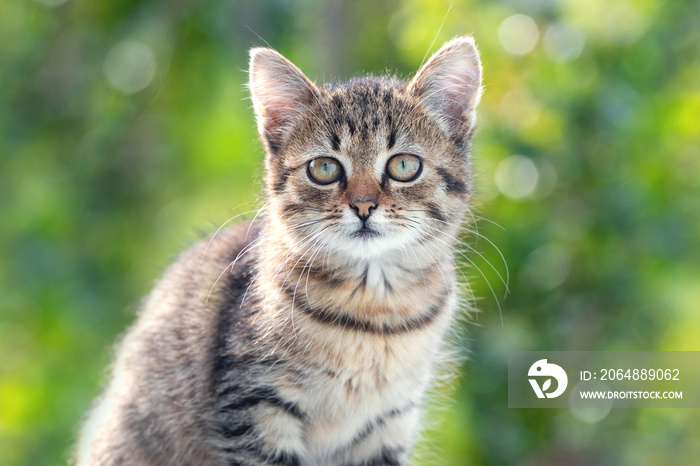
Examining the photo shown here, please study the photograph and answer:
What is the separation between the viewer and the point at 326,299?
271 centimetres

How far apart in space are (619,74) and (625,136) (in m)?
0.32

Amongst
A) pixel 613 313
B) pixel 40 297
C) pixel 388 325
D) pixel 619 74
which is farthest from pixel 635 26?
pixel 40 297

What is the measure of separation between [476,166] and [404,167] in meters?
0.53

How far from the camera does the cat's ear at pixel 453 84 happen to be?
8.96 feet

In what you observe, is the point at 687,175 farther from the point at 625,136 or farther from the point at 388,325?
the point at 388,325

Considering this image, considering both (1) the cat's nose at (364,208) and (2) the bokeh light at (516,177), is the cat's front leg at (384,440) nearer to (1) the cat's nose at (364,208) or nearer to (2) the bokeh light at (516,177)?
(1) the cat's nose at (364,208)

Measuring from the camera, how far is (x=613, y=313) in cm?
439

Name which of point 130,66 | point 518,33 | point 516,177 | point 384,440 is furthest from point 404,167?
point 130,66

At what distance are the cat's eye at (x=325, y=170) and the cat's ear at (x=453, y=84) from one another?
44 centimetres

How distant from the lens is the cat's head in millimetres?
2561

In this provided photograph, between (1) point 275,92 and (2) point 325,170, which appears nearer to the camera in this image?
(2) point 325,170

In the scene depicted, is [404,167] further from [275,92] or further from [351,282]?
[275,92]

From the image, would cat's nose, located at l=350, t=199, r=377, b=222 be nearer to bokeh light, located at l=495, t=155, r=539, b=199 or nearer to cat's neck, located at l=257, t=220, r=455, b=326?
A: cat's neck, located at l=257, t=220, r=455, b=326

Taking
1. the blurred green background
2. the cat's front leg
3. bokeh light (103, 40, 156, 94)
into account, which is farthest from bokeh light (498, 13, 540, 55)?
the cat's front leg
